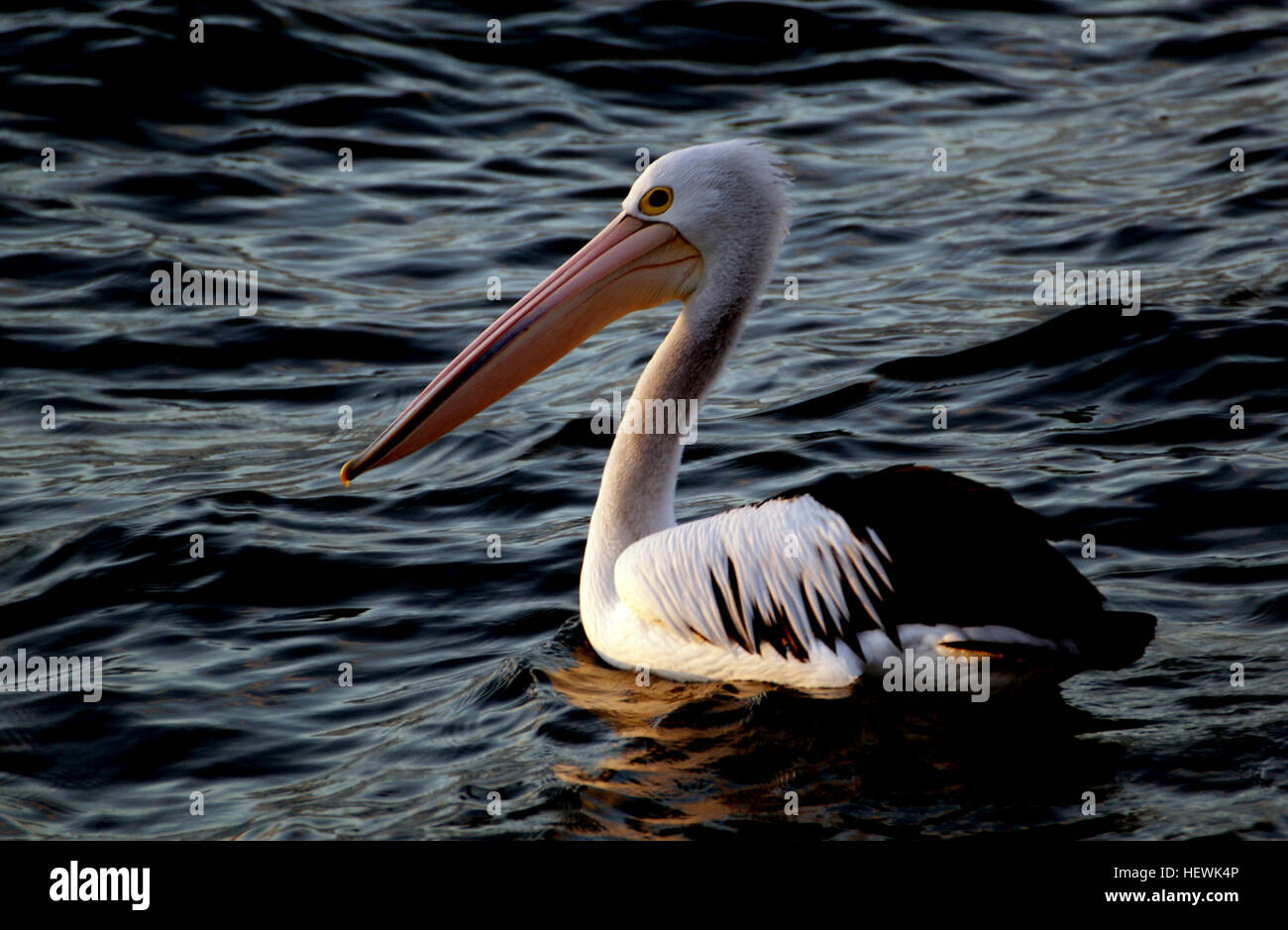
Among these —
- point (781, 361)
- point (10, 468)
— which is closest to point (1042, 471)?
point (781, 361)

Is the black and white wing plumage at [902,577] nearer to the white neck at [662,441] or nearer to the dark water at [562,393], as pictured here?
the dark water at [562,393]

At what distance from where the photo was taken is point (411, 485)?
19.6 ft

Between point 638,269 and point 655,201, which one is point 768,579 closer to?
point 638,269

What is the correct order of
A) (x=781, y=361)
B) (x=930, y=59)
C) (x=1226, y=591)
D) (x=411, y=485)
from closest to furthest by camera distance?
(x=1226, y=591)
(x=411, y=485)
(x=781, y=361)
(x=930, y=59)

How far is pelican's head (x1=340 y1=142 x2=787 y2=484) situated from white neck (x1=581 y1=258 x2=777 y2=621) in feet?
0.18

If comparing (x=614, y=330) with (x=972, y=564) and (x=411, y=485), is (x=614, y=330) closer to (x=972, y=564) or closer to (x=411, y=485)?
(x=411, y=485)

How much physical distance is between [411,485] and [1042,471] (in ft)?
7.74

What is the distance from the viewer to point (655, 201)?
467 cm

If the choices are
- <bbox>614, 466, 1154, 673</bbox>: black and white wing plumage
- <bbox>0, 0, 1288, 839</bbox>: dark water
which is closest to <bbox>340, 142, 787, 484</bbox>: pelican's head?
<bbox>0, 0, 1288, 839</bbox>: dark water

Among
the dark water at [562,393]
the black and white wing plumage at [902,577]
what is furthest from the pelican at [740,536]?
the dark water at [562,393]

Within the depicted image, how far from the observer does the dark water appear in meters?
3.85
